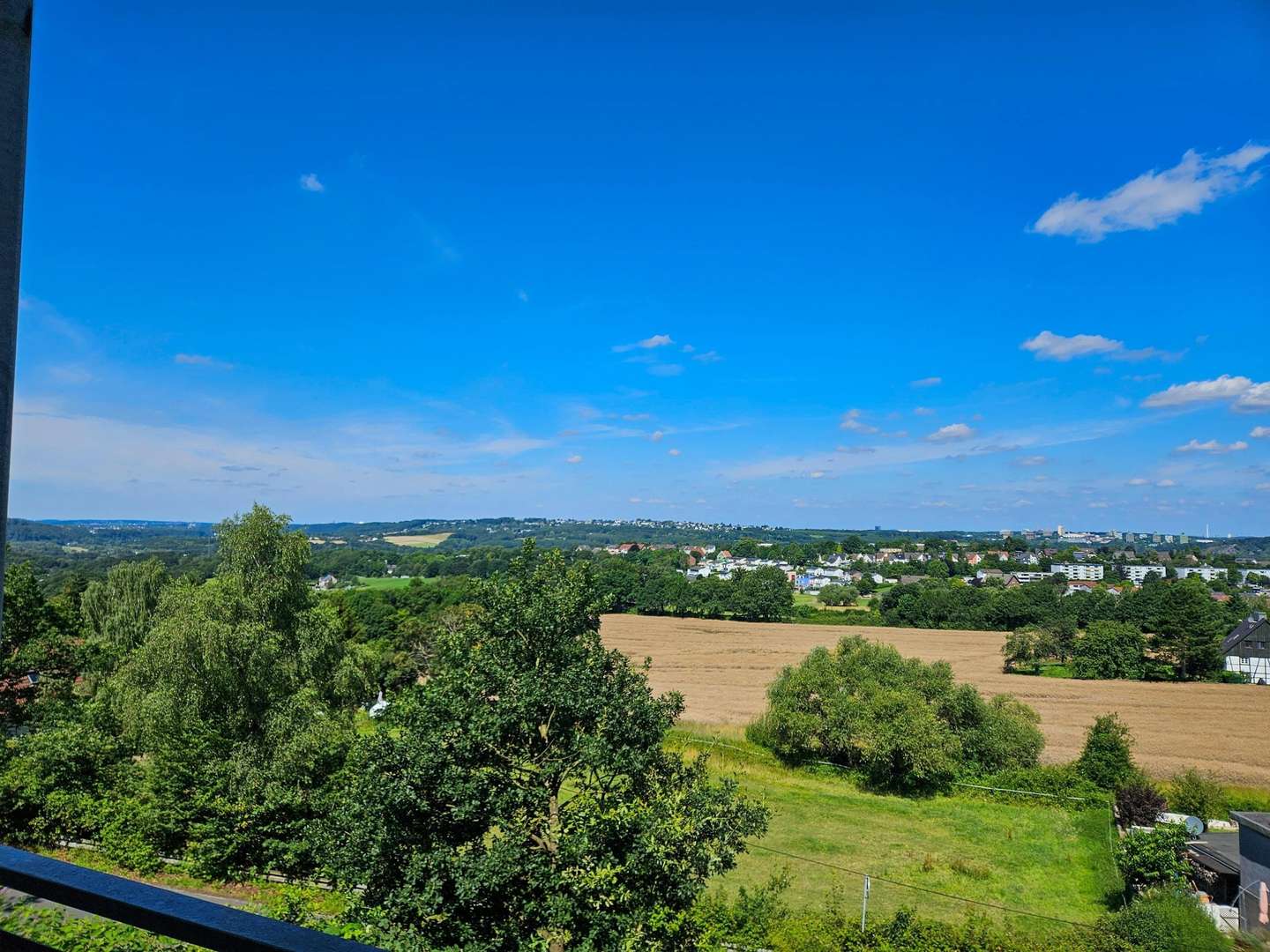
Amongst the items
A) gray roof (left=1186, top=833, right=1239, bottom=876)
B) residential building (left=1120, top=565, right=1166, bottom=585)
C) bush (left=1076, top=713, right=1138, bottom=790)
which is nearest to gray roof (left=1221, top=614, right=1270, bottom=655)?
bush (left=1076, top=713, right=1138, bottom=790)

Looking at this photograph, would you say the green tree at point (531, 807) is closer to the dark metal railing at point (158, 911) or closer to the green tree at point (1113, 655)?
the dark metal railing at point (158, 911)

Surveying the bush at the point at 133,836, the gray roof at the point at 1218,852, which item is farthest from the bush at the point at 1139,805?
the bush at the point at 133,836

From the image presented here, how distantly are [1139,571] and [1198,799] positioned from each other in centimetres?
7997

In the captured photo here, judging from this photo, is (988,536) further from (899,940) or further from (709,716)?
(899,940)

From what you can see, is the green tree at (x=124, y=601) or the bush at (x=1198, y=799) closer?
the bush at (x=1198, y=799)

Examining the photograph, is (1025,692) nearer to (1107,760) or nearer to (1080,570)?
(1107,760)

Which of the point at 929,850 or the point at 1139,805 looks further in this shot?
the point at 1139,805

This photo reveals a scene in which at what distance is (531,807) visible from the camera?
778 cm

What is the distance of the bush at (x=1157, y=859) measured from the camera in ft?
43.4

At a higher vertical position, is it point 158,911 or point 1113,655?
point 158,911

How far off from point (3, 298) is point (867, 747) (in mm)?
24682

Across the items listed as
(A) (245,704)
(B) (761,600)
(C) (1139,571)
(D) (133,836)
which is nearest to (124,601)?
(A) (245,704)

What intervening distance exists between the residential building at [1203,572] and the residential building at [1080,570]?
28.5 ft

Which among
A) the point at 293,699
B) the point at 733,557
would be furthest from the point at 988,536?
the point at 293,699
